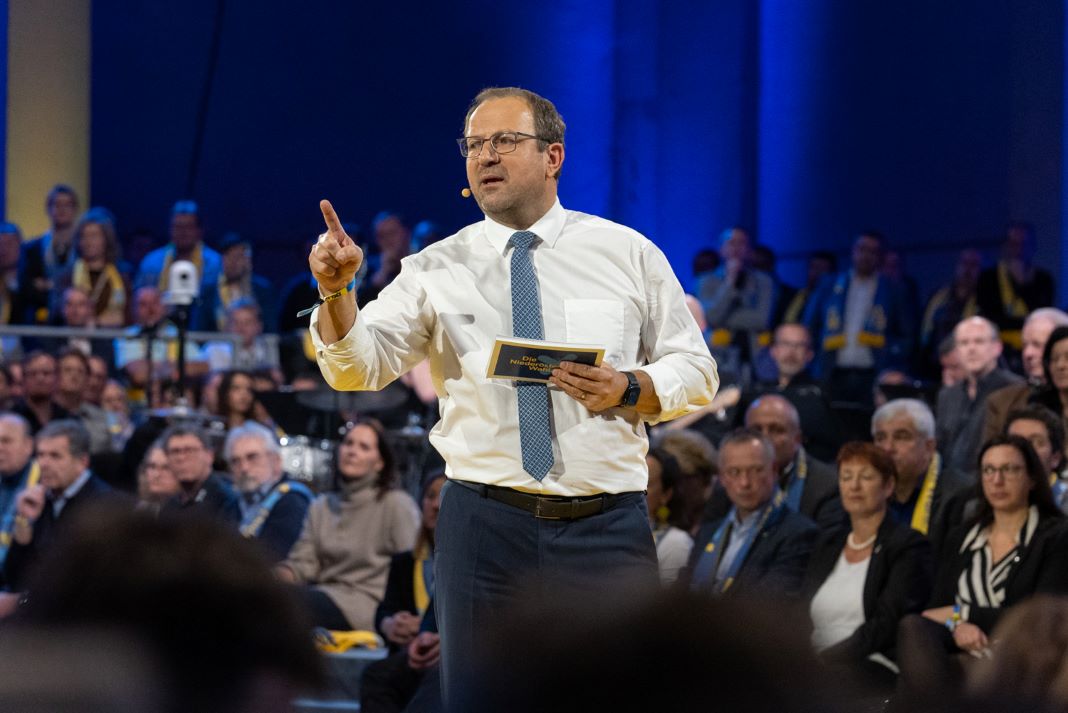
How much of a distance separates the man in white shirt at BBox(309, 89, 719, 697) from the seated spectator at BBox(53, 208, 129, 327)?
6360 millimetres

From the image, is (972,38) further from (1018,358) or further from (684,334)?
(684,334)

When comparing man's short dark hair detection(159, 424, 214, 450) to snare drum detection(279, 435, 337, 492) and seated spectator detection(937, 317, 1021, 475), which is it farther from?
seated spectator detection(937, 317, 1021, 475)

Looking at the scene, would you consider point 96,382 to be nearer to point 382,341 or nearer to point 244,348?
point 244,348

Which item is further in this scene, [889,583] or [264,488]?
[264,488]

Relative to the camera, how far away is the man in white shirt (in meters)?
2.81

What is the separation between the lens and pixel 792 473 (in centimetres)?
613

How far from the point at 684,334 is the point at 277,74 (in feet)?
34.1

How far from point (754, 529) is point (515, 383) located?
2.75m

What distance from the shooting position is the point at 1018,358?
27.1 ft

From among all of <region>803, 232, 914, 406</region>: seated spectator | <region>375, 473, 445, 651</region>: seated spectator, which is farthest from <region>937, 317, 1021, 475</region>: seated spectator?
<region>375, 473, 445, 651</region>: seated spectator

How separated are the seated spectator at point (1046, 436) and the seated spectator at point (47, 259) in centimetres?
556

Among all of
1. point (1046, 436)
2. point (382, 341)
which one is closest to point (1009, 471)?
point (1046, 436)

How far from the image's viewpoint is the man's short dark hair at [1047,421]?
5598 millimetres

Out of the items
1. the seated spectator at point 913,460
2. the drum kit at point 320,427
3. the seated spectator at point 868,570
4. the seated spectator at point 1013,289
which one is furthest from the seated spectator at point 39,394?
the seated spectator at point 1013,289
